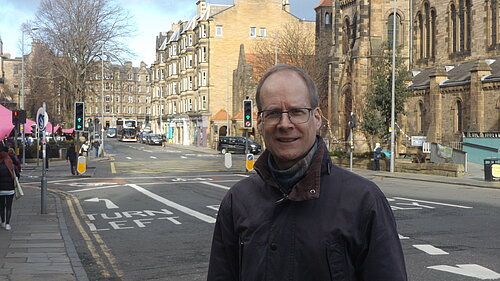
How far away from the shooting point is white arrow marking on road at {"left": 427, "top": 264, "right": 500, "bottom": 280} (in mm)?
8195

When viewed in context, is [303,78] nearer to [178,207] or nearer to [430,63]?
[178,207]

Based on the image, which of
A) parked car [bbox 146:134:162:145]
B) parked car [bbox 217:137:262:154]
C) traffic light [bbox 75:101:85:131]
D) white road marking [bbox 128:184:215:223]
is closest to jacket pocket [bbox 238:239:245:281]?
white road marking [bbox 128:184:215:223]

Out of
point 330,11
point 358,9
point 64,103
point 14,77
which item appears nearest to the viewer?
point 358,9

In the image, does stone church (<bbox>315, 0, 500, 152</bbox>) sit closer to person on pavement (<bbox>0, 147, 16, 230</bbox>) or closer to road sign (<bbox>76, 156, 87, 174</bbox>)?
road sign (<bbox>76, 156, 87, 174</bbox>)

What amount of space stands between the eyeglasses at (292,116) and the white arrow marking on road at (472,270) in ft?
21.3

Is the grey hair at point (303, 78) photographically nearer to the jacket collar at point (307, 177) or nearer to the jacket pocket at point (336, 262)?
the jacket collar at point (307, 177)

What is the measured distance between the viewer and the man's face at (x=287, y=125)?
2570 millimetres

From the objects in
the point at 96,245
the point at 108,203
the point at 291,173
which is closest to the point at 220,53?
the point at 108,203

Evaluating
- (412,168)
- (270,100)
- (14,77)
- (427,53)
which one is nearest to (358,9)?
(427,53)

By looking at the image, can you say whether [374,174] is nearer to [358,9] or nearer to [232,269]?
[358,9]

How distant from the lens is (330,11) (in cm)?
6650

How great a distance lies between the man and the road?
19.9 feet

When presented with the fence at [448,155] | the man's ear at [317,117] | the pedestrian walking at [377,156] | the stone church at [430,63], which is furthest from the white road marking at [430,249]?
the stone church at [430,63]

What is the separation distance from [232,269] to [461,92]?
4254 centimetres
